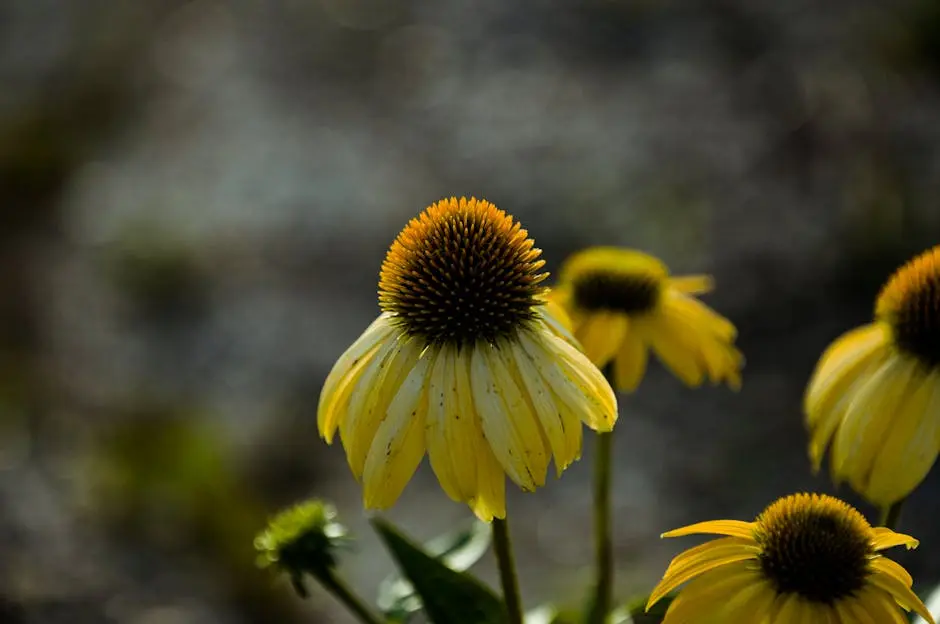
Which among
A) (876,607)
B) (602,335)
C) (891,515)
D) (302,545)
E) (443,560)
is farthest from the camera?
(602,335)

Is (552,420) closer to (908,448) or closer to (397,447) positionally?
(397,447)

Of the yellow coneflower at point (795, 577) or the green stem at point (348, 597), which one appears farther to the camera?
the green stem at point (348, 597)

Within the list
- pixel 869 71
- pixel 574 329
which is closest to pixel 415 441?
pixel 574 329

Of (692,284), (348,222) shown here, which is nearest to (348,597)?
(692,284)

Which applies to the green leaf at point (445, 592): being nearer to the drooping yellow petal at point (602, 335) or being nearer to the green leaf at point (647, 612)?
the green leaf at point (647, 612)

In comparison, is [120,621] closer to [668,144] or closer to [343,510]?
[343,510]

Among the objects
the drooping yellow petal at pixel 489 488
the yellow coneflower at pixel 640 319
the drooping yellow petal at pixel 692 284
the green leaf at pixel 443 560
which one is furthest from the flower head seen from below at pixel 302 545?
the drooping yellow petal at pixel 692 284
